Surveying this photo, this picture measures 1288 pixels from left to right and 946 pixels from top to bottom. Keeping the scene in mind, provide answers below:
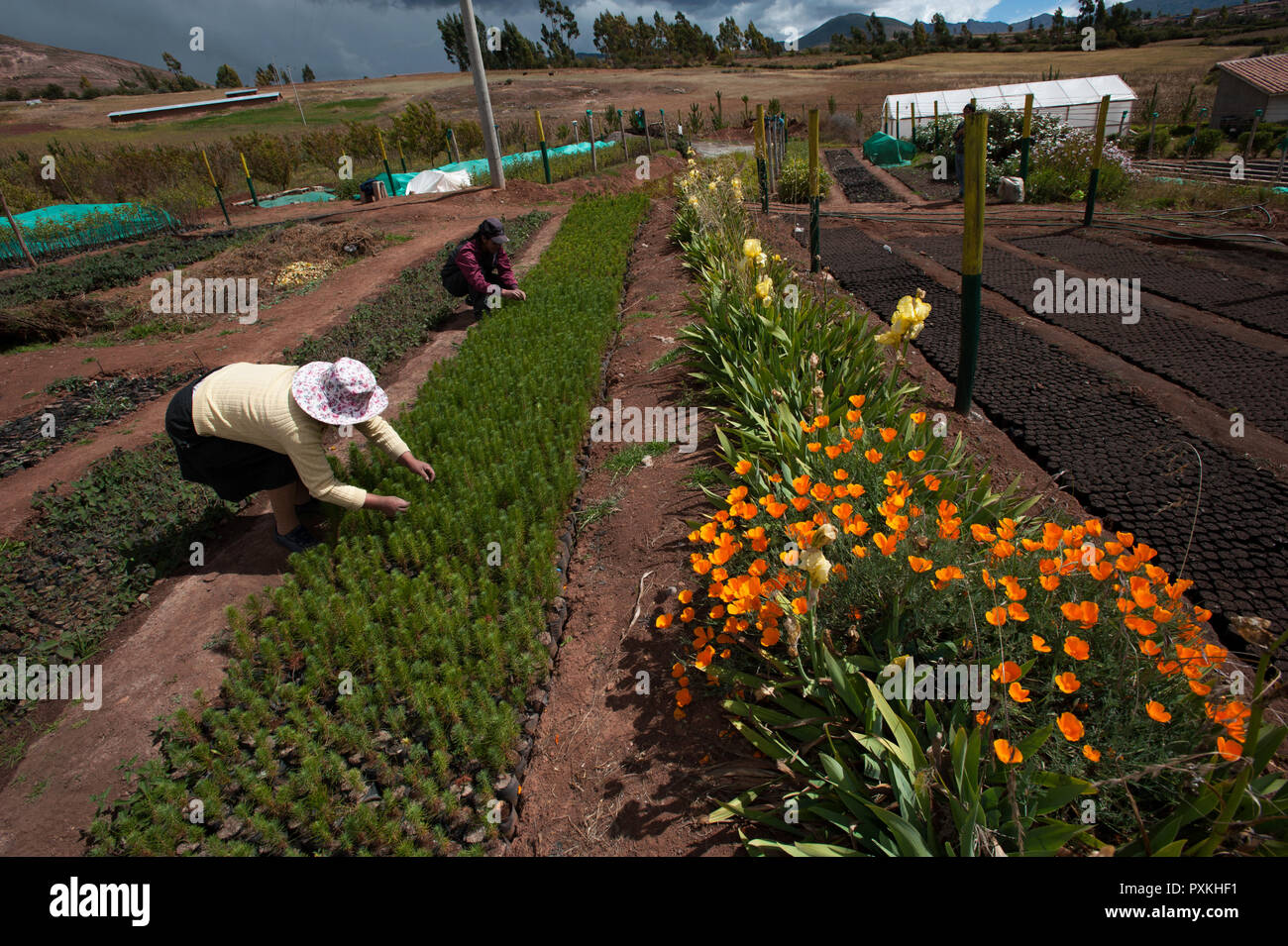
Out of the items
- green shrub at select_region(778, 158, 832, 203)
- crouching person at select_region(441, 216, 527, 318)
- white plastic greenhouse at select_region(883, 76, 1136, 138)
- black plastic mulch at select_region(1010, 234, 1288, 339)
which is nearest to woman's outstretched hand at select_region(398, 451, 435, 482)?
crouching person at select_region(441, 216, 527, 318)

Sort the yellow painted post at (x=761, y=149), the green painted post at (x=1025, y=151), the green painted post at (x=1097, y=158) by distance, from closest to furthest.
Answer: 1. the green painted post at (x=1097, y=158)
2. the yellow painted post at (x=761, y=149)
3. the green painted post at (x=1025, y=151)

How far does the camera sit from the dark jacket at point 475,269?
7.01 meters

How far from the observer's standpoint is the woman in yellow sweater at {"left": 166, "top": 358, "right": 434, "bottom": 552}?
329 cm

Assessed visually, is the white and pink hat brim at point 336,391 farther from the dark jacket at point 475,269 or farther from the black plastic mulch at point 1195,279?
the black plastic mulch at point 1195,279

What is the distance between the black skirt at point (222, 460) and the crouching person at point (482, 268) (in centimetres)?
380

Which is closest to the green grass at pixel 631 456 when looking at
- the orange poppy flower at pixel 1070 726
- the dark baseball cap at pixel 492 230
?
the orange poppy flower at pixel 1070 726

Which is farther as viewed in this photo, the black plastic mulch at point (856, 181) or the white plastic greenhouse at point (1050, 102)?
the white plastic greenhouse at point (1050, 102)

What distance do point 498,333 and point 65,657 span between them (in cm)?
406

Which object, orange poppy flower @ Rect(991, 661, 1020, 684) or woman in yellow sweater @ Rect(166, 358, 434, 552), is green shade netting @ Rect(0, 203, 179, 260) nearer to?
woman in yellow sweater @ Rect(166, 358, 434, 552)

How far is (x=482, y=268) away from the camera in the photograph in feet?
23.9

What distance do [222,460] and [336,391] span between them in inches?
36.5
